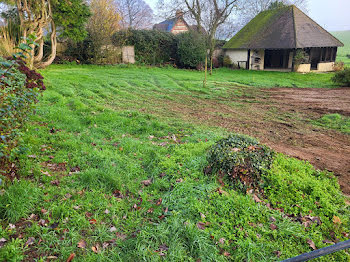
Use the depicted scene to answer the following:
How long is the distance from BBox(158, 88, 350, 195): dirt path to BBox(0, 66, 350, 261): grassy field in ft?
3.08

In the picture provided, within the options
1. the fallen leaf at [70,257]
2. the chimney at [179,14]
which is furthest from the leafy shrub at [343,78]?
the chimney at [179,14]

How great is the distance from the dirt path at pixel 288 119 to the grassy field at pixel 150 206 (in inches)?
36.9

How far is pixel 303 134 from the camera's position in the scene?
22.4 ft

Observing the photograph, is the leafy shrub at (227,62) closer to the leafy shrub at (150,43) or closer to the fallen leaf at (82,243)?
the leafy shrub at (150,43)

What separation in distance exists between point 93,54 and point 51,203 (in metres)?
19.8

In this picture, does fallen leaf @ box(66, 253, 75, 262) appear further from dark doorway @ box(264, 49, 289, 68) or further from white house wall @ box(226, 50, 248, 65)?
dark doorway @ box(264, 49, 289, 68)

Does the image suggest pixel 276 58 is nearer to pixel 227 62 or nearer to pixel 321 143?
pixel 227 62

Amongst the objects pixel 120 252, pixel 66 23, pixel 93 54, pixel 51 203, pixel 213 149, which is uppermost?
pixel 66 23

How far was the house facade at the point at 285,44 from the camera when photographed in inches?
907

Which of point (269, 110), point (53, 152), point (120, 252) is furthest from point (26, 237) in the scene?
point (269, 110)

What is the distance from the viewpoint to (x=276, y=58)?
2745cm

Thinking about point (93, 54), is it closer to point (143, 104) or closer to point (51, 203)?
point (143, 104)

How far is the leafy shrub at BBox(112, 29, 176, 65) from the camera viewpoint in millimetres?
23017

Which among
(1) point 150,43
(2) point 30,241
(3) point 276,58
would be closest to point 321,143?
(2) point 30,241
